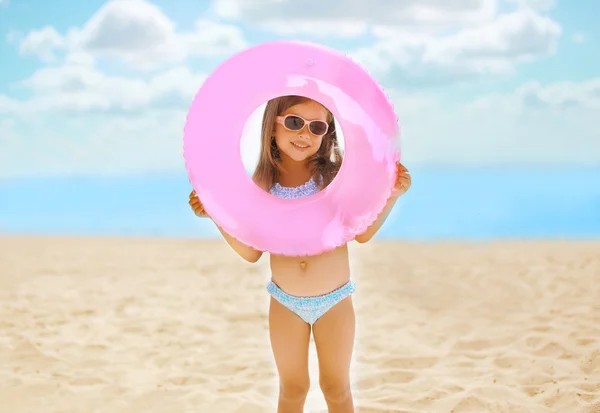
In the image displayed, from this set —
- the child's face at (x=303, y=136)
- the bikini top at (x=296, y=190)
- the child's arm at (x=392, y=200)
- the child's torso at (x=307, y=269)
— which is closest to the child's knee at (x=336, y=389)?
the child's torso at (x=307, y=269)

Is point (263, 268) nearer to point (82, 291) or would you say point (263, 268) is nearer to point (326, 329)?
point (82, 291)

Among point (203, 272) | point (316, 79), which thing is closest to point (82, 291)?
point (203, 272)

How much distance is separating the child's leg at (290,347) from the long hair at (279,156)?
1.65 ft

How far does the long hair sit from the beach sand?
167 centimetres

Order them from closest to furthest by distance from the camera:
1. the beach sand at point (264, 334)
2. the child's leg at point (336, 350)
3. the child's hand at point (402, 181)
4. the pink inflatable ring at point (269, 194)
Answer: the pink inflatable ring at point (269, 194), the child's hand at point (402, 181), the child's leg at point (336, 350), the beach sand at point (264, 334)

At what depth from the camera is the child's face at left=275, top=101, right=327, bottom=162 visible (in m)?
2.66

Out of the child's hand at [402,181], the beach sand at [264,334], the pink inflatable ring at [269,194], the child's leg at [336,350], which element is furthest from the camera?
the beach sand at [264,334]

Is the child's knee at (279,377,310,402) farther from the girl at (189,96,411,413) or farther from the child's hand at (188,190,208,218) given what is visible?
the child's hand at (188,190,208,218)

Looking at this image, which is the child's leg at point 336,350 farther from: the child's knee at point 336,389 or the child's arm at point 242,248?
the child's arm at point 242,248

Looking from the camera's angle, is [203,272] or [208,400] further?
[203,272]

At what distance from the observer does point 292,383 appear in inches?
111

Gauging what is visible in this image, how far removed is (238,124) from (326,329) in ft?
2.84

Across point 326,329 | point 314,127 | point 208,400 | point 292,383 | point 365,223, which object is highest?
point 314,127

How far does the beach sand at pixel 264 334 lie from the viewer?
421 centimetres
